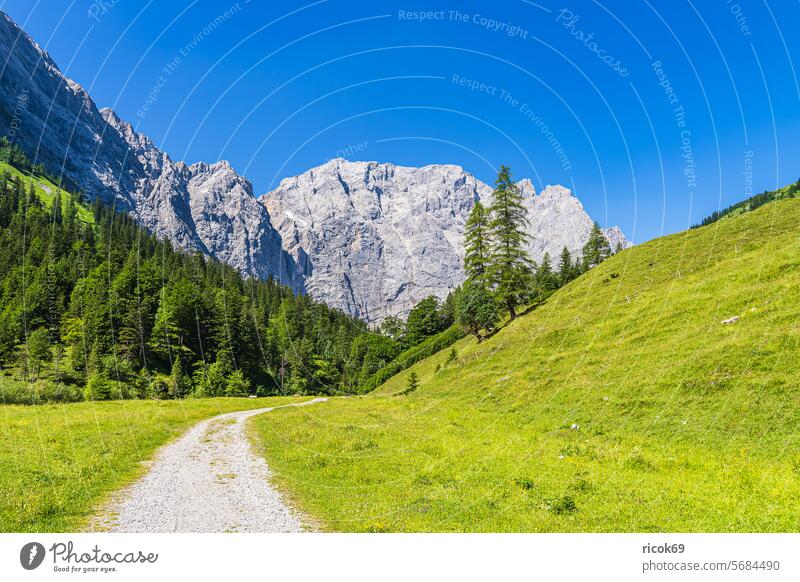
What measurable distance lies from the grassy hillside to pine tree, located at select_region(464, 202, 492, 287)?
47.7 ft

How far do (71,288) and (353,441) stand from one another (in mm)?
118119

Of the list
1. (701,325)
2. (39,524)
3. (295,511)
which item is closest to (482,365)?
(701,325)

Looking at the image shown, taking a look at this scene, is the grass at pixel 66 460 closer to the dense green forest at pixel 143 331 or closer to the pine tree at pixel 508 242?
the dense green forest at pixel 143 331

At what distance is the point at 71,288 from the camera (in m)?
106

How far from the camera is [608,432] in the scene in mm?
18656

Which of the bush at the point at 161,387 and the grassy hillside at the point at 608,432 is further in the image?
the bush at the point at 161,387

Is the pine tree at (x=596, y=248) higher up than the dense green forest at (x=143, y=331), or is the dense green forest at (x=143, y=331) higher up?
the pine tree at (x=596, y=248)

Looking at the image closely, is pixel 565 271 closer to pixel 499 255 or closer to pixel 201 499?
pixel 499 255

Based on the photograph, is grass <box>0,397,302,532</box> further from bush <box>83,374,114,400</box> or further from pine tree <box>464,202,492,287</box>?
pine tree <box>464,202,492,287</box>

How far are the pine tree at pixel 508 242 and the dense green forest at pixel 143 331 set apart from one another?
39.3 metres

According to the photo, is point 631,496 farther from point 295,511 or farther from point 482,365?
point 482,365

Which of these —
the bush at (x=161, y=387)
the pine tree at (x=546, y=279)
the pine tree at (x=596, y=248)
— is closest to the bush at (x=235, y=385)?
the bush at (x=161, y=387)

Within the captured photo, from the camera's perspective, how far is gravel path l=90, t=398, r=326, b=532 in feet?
31.7

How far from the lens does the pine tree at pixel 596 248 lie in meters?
89.3
